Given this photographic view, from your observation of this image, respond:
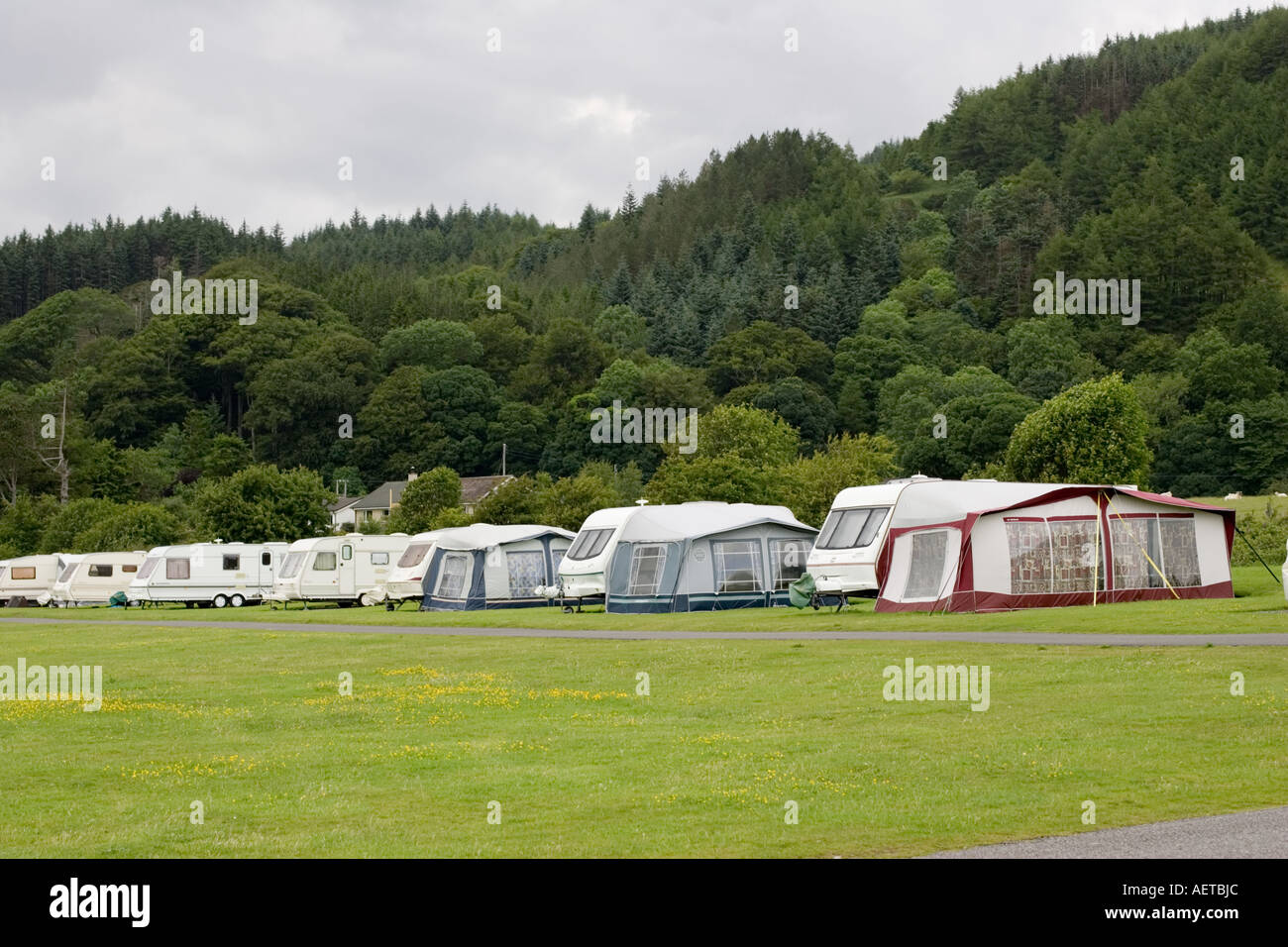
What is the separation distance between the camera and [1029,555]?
3312cm

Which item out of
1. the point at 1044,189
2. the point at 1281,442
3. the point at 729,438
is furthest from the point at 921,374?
the point at 1044,189

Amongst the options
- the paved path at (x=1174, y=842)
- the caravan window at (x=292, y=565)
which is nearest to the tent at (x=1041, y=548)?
the paved path at (x=1174, y=842)

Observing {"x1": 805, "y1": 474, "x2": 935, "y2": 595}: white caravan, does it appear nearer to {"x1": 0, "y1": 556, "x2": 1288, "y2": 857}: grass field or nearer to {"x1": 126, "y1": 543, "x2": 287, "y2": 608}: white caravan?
{"x1": 0, "y1": 556, "x2": 1288, "y2": 857}: grass field

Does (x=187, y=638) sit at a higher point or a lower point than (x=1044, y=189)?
lower

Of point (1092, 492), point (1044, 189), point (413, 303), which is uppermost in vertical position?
point (1044, 189)

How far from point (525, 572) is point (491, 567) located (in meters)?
1.24

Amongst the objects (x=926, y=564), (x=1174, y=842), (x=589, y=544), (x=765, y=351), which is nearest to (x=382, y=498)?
(x=765, y=351)

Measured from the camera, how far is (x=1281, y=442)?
10088 cm

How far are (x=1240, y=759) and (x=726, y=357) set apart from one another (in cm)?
12026

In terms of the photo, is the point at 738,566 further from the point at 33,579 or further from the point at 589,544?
the point at 33,579

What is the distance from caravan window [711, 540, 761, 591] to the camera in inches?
1610

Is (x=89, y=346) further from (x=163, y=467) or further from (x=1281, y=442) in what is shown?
(x=1281, y=442)

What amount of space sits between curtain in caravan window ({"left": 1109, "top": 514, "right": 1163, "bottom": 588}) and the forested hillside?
32.2m
